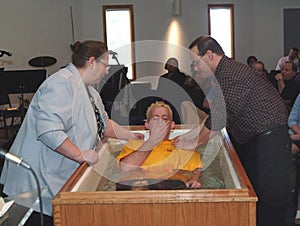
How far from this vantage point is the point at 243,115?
2203mm

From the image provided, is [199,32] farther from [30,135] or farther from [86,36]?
[30,135]

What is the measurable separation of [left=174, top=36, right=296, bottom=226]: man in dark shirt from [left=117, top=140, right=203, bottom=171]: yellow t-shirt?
5cm

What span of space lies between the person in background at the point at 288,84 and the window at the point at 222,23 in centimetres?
311

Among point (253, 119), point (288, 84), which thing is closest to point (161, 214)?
point (253, 119)

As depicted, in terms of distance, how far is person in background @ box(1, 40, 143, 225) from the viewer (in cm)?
181

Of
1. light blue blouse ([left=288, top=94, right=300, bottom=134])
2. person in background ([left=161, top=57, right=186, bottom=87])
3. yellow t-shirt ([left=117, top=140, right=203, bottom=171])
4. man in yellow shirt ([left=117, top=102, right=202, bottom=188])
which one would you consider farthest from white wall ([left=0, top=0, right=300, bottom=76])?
yellow t-shirt ([left=117, top=140, right=203, bottom=171])

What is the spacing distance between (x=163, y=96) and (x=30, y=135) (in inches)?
77.5

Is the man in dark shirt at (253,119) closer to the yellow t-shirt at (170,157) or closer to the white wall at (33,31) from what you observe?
the yellow t-shirt at (170,157)

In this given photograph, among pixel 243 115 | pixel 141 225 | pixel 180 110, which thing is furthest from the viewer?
pixel 180 110

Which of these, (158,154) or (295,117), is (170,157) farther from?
(295,117)

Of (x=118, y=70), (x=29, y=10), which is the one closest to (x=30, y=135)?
(x=118, y=70)

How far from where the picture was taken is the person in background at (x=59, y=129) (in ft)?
5.95

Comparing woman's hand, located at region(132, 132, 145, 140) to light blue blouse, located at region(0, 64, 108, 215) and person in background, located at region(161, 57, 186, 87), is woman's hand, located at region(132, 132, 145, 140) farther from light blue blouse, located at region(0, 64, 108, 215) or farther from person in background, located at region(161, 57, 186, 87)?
person in background, located at region(161, 57, 186, 87)

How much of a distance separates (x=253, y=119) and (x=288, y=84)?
278cm
